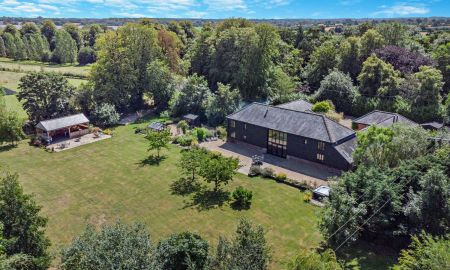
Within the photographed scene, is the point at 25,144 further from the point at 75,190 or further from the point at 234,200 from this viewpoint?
the point at 234,200

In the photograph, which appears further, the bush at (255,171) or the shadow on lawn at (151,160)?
the shadow on lawn at (151,160)

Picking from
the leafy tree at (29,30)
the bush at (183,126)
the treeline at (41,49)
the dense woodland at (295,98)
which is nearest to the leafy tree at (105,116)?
the dense woodland at (295,98)

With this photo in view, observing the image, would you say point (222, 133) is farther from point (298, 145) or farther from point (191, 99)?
point (298, 145)

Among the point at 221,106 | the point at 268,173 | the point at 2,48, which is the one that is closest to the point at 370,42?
the point at 221,106

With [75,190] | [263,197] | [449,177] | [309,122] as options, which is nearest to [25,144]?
[75,190]

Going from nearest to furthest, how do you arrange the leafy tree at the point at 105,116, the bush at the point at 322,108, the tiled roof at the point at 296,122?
the tiled roof at the point at 296,122 < the leafy tree at the point at 105,116 < the bush at the point at 322,108

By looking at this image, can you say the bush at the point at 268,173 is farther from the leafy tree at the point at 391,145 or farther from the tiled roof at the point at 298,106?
the tiled roof at the point at 298,106
